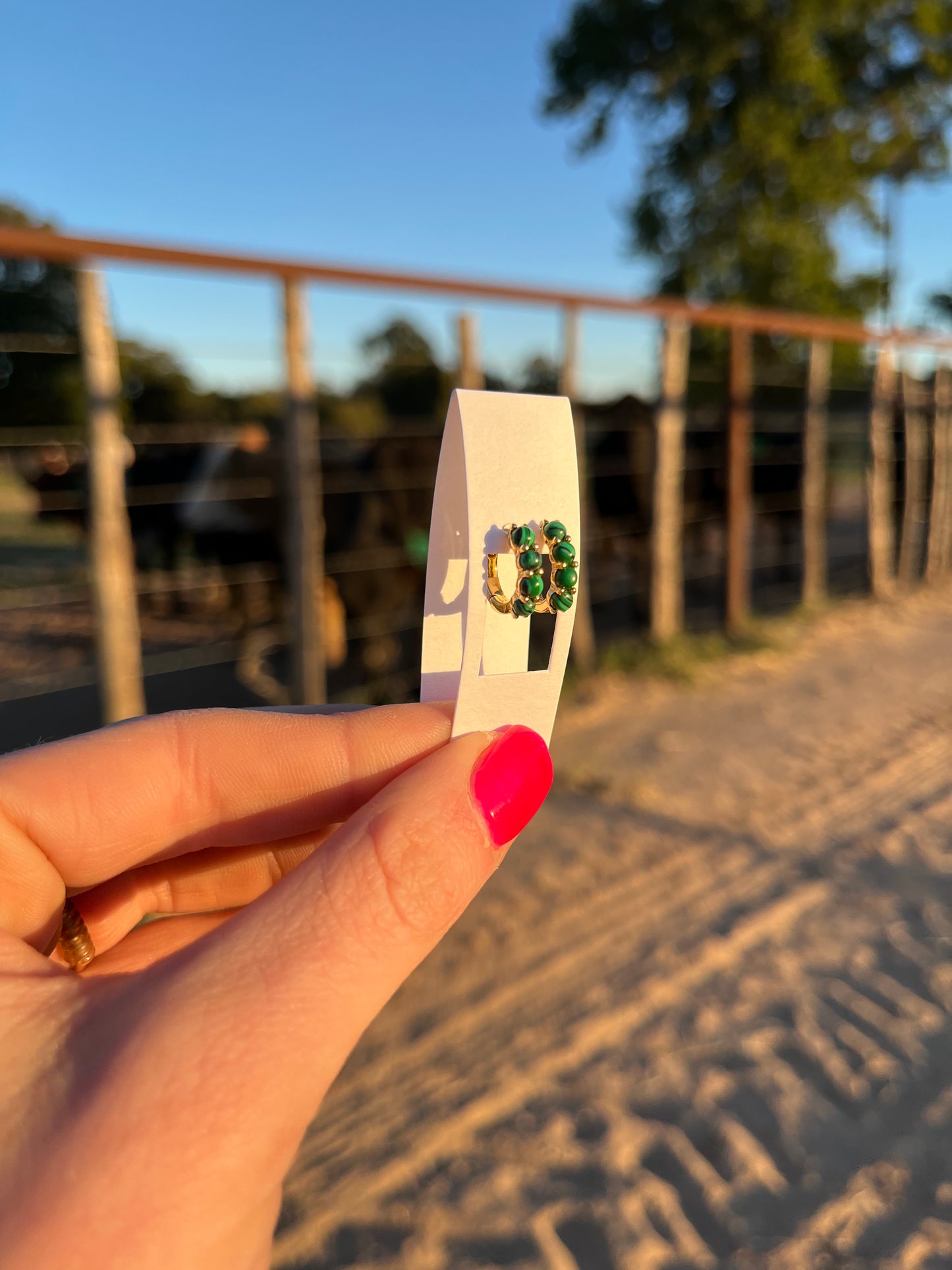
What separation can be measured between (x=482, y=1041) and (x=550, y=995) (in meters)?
0.26

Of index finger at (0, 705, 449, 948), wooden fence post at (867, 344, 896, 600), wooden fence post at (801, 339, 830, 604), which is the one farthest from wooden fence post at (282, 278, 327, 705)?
wooden fence post at (867, 344, 896, 600)

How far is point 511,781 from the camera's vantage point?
97 cm

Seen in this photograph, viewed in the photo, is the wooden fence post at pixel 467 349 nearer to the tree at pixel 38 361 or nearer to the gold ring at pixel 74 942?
the gold ring at pixel 74 942

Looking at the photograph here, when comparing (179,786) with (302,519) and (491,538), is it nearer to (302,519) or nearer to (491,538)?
(491,538)

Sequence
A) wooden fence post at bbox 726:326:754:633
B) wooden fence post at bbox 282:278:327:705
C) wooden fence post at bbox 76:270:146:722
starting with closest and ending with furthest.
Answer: wooden fence post at bbox 76:270:146:722 → wooden fence post at bbox 282:278:327:705 → wooden fence post at bbox 726:326:754:633

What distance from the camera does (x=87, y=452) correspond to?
11.8 ft

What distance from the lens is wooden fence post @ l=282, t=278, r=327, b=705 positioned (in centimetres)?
411

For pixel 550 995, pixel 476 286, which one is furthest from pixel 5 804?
pixel 476 286

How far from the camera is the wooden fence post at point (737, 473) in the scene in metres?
6.29

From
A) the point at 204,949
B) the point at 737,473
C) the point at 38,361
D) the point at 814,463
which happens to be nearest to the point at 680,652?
the point at 737,473

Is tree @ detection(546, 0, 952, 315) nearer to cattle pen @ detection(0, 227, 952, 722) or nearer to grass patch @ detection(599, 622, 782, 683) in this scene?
cattle pen @ detection(0, 227, 952, 722)

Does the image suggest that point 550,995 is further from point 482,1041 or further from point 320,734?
point 320,734

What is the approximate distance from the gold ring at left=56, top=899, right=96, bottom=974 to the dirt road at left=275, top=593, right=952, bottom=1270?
103 cm

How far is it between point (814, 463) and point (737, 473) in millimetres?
1208
